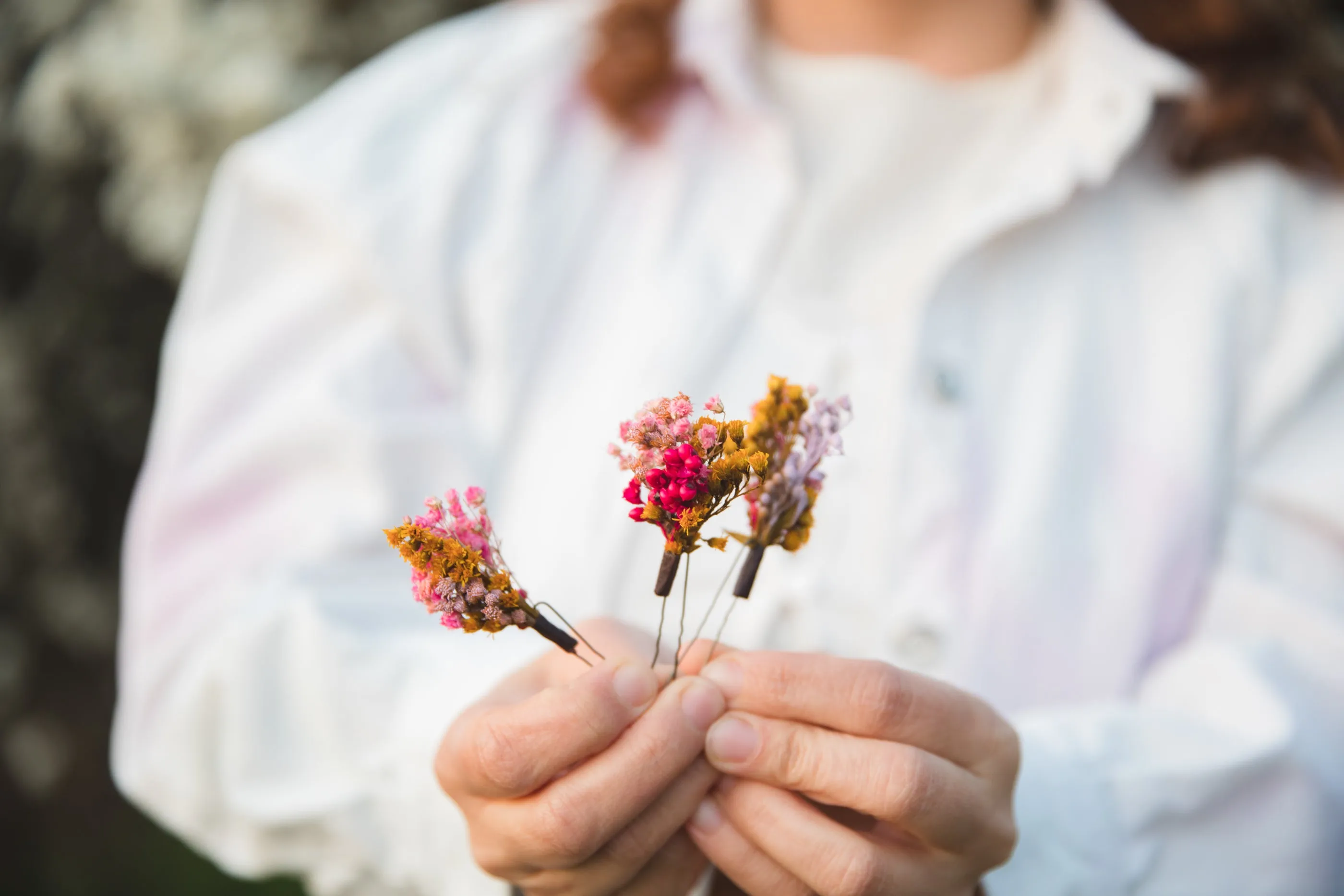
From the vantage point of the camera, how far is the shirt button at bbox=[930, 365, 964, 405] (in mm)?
1294

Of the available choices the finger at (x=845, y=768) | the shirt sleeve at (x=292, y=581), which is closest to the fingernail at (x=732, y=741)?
the finger at (x=845, y=768)

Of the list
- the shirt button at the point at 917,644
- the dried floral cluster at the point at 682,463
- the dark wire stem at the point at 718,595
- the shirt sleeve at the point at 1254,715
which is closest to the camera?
the dried floral cluster at the point at 682,463

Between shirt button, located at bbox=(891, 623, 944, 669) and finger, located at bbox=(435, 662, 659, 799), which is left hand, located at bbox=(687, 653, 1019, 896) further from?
shirt button, located at bbox=(891, 623, 944, 669)

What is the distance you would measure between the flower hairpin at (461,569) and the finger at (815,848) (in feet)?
0.87

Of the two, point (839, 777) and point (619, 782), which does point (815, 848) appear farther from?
point (619, 782)

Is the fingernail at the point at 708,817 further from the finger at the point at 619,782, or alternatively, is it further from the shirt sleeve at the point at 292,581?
the shirt sleeve at the point at 292,581

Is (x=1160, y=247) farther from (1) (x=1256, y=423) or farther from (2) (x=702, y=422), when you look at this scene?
(2) (x=702, y=422)

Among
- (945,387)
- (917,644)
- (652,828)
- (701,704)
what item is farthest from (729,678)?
(945,387)

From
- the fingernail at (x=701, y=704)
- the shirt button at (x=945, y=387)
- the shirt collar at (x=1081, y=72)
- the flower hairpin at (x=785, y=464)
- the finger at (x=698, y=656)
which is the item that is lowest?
the fingernail at (x=701, y=704)

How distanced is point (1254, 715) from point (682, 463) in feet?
2.83

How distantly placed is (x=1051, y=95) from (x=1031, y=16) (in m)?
0.13

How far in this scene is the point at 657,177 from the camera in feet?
4.81

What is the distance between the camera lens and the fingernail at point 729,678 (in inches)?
32.5

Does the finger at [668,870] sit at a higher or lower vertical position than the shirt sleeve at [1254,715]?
lower
